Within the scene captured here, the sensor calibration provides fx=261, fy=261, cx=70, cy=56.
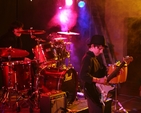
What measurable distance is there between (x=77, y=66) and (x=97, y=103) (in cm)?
577

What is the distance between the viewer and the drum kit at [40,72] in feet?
21.9

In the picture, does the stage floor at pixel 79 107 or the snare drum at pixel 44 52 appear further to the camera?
the snare drum at pixel 44 52

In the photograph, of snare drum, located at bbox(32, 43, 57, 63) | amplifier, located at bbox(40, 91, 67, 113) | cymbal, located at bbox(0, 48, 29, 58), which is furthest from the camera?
snare drum, located at bbox(32, 43, 57, 63)

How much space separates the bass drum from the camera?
7516 mm

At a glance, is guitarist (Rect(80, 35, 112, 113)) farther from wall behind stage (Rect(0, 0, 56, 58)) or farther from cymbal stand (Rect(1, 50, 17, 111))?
wall behind stage (Rect(0, 0, 56, 58))

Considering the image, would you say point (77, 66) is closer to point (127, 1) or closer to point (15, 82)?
point (127, 1)

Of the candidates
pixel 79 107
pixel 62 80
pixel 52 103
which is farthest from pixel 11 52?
pixel 79 107

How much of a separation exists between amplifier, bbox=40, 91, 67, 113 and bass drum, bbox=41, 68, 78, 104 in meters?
1.26

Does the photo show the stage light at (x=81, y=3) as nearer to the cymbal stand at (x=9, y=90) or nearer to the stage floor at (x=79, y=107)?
the stage floor at (x=79, y=107)

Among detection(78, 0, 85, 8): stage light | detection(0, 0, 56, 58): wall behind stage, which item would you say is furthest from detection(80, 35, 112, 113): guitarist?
detection(78, 0, 85, 8): stage light

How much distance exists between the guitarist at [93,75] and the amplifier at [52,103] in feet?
4.41

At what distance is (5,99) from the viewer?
6863mm

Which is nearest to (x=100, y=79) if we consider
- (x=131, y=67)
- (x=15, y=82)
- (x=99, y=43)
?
(x=99, y=43)

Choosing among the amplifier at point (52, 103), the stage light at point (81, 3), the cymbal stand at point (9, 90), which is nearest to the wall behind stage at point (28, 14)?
the stage light at point (81, 3)
